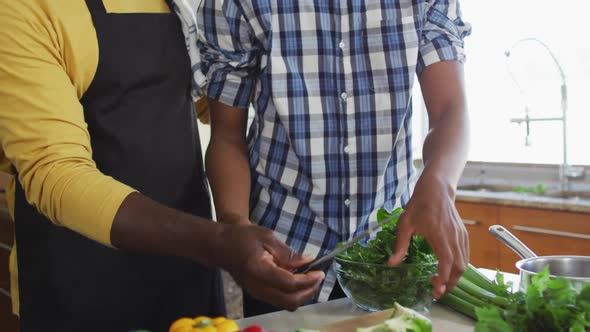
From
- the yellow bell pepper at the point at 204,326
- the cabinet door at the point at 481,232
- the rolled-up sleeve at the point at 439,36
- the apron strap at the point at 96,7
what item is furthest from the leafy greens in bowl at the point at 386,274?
the cabinet door at the point at 481,232

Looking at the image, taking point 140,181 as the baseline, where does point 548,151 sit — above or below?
below

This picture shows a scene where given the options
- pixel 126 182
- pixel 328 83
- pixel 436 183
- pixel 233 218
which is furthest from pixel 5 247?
pixel 436 183

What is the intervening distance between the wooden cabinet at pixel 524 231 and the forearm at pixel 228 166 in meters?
1.89

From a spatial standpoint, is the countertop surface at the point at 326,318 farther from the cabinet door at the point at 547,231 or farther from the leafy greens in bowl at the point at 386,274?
the cabinet door at the point at 547,231

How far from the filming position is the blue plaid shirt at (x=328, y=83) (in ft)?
4.37

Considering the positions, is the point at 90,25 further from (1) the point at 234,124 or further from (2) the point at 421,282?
(2) the point at 421,282

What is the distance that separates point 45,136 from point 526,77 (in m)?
3.11

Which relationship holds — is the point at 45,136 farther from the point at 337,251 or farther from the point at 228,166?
the point at 337,251

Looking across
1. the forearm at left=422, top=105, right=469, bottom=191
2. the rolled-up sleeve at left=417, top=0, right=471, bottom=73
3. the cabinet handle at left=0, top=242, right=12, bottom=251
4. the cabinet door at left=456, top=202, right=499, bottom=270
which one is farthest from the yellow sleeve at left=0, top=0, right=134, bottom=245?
the cabinet door at left=456, top=202, right=499, bottom=270

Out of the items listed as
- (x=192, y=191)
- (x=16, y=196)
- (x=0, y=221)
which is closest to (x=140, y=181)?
(x=192, y=191)

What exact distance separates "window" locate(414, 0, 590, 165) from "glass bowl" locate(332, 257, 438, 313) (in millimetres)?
2559

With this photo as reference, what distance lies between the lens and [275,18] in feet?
4.37

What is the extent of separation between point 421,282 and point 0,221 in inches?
66.6

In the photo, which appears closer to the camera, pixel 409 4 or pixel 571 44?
pixel 409 4
